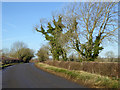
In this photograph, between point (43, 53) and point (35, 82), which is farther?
point (43, 53)

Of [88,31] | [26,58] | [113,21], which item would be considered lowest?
[26,58]

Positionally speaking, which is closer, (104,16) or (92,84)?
(92,84)

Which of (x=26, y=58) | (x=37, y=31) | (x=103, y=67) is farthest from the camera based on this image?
(x=26, y=58)

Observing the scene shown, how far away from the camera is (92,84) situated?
8.76 meters

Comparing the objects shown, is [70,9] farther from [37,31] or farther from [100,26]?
[37,31]

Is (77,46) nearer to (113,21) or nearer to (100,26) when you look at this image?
(100,26)

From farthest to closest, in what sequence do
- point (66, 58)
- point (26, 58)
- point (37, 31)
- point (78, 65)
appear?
point (26, 58), point (37, 31), point (66, 58), point (78, 65)

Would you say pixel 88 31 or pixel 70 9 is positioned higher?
pixel 70 9

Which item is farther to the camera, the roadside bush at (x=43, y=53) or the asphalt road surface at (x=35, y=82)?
the roadside bush at (x=43, y=53)

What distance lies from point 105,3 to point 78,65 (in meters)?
11.7

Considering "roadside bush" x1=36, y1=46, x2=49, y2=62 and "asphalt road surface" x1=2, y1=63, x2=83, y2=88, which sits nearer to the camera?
"asphalt road surface" x1=2, y1=63, x2=83, y2=88

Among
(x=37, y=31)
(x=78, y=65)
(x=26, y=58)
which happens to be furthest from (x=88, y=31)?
(x=26, y=58)

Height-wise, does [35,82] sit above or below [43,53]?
below

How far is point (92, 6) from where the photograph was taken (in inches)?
885
